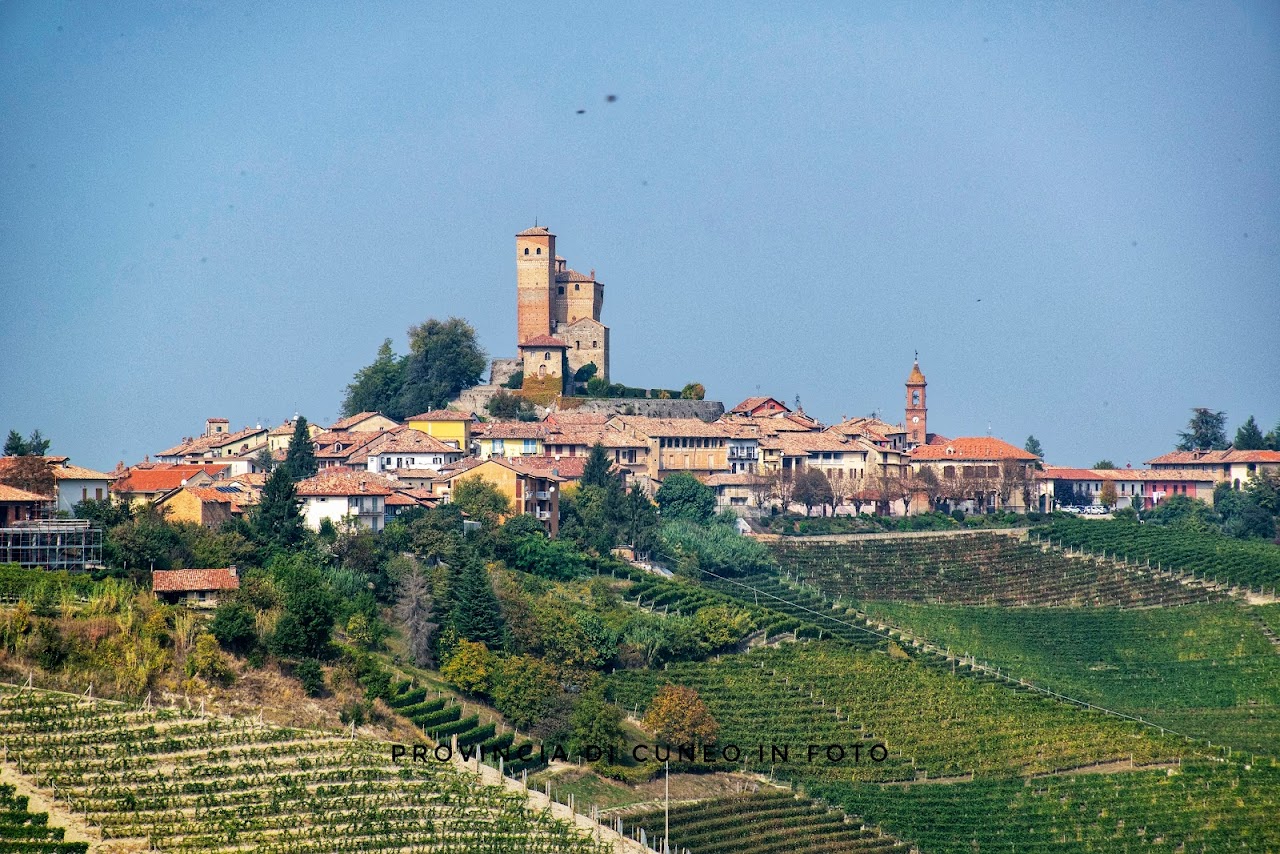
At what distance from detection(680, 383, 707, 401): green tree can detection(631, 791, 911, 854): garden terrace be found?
1593 inches

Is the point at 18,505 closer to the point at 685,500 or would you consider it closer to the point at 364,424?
the point at 364,424

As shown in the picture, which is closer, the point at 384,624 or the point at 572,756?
the point at 572,756

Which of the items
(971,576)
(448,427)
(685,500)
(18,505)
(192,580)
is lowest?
(971,576)

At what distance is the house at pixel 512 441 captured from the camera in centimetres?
7425

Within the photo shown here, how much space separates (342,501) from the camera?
60.0 meters

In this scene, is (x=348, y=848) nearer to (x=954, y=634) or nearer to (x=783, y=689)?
(x=783, y=689)

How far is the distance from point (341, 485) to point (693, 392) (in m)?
28.5

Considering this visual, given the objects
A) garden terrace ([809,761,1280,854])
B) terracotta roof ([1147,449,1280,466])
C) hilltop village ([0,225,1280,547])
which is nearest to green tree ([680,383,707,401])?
hilltop village ([0,225,1280,547])

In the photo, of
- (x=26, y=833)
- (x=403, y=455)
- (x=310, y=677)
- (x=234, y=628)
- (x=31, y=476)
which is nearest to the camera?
(x=26, y=833)

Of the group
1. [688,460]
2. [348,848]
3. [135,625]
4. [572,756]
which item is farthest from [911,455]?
[348,848]

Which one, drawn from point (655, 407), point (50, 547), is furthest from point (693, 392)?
point (50, 547)

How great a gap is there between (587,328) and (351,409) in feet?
32.2

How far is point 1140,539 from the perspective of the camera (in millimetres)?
74938

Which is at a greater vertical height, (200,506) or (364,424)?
(364,424)
